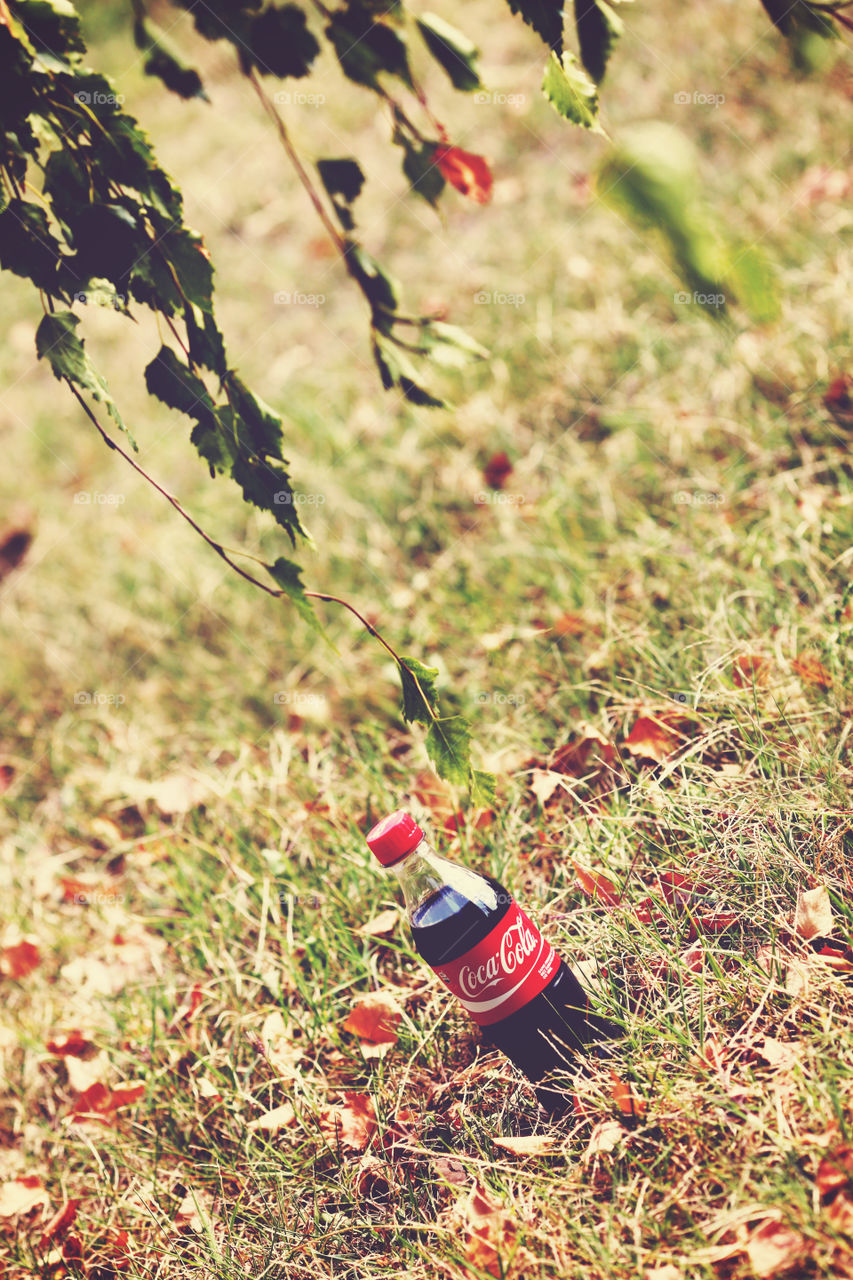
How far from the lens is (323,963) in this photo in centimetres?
183

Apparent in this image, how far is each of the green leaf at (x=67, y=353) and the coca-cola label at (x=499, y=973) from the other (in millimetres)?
937

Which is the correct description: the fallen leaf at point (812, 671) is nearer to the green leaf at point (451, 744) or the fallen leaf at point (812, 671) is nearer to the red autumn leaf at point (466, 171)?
the green leaf at point (451, 744)

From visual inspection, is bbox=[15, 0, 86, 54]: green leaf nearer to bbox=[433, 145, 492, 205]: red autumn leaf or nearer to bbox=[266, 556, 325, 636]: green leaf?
bbox=[433, 145, 492, 205]: red autumn leaf

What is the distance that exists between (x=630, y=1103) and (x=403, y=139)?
1708 millimetres

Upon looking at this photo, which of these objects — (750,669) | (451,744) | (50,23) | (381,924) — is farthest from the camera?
(750,669)

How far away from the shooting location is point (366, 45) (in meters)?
1.63

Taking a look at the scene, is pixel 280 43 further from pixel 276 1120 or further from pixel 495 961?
pixel 276 1120

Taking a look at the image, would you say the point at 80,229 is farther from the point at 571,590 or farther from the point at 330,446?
the point at 330,446

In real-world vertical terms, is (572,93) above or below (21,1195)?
above

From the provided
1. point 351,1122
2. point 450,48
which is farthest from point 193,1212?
point 450,48

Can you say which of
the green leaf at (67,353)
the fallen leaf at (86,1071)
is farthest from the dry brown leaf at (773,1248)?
the green leaf at (67,353)

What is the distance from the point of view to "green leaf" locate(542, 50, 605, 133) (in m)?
1.03

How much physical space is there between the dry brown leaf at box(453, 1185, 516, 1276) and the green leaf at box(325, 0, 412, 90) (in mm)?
1968

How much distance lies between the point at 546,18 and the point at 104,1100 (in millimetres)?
2120
